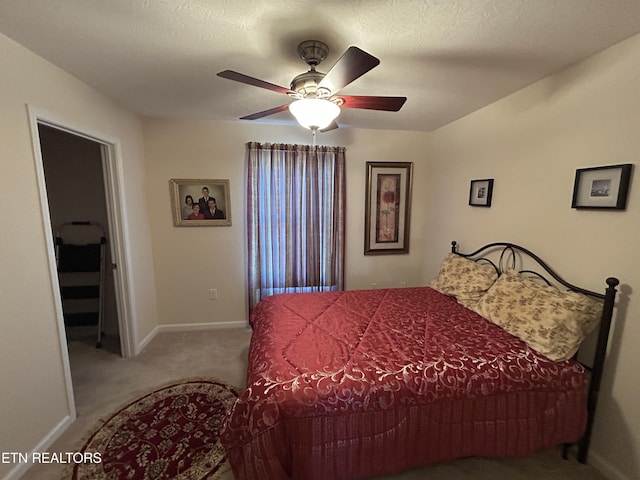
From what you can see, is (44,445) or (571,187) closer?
(44,445)

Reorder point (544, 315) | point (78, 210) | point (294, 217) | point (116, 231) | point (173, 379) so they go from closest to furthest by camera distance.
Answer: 1. point (544, 315)
2. point (173, 379)
3. point (116, 231)
4. point (78, 210)
5. point (294, 217)

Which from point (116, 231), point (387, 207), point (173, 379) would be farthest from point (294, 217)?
point (173, 379)

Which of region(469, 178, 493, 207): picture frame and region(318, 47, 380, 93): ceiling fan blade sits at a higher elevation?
region(318, 47, 380, 93): ceiling fan blade

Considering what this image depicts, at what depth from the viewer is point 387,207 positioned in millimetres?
3623

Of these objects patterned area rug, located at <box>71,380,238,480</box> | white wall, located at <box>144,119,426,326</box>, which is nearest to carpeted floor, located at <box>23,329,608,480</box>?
patterned area rug, located at <box>71,380,238,480</box>

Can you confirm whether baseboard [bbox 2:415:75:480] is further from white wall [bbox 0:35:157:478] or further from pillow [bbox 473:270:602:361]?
pillow [bbox 473:270:602:361]

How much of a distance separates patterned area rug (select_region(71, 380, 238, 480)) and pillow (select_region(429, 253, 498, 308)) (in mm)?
2089

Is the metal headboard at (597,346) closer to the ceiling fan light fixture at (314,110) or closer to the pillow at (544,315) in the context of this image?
the pillow at (544,315)

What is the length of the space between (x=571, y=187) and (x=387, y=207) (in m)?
1.94

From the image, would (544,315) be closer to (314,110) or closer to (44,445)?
(314,110)

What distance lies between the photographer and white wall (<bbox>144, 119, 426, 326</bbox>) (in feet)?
10.2

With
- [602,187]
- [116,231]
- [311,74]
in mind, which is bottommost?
[116,231]

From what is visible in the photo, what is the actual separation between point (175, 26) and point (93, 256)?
8.84 feet

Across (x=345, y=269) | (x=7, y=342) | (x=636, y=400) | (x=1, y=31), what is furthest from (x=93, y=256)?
(x=636, y=400)
